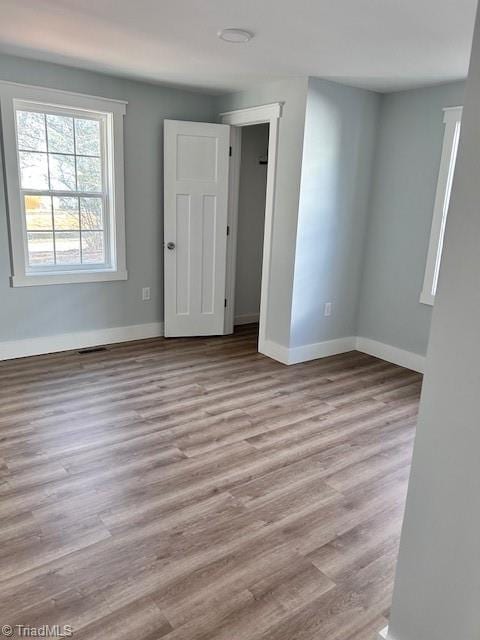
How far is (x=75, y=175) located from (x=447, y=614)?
13.3 ft

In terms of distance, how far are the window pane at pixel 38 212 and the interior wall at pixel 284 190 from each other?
1.96m

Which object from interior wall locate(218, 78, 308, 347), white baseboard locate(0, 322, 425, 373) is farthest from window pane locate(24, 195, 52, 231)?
interior wall locate(218, 78, 308, 347)

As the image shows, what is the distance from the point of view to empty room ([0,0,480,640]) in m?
1.58

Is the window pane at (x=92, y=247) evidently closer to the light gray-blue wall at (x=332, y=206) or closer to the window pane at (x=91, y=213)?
the window pane at (x=91, y=213)


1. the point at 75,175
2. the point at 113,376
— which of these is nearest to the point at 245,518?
the point at 113,376

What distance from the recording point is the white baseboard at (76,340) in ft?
13.3

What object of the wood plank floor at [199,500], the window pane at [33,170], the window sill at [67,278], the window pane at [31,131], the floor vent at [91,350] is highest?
the window pane at [31,131]

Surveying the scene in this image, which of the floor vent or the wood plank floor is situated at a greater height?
the floor vent

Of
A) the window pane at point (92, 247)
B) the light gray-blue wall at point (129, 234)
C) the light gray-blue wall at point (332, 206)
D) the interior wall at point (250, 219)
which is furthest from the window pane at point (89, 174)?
the light gray-blue wall at point (332, 206)

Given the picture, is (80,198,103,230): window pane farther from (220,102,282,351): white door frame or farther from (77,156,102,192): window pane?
(220,102,282,351): white door frame

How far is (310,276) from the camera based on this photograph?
4.13 metres

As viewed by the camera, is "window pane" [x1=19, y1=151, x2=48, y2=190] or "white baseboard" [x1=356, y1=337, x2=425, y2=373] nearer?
"window pane" [x1=19, y1=151, x2=48, y2=190]

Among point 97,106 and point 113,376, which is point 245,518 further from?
point 97,106

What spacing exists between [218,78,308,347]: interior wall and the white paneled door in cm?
56
